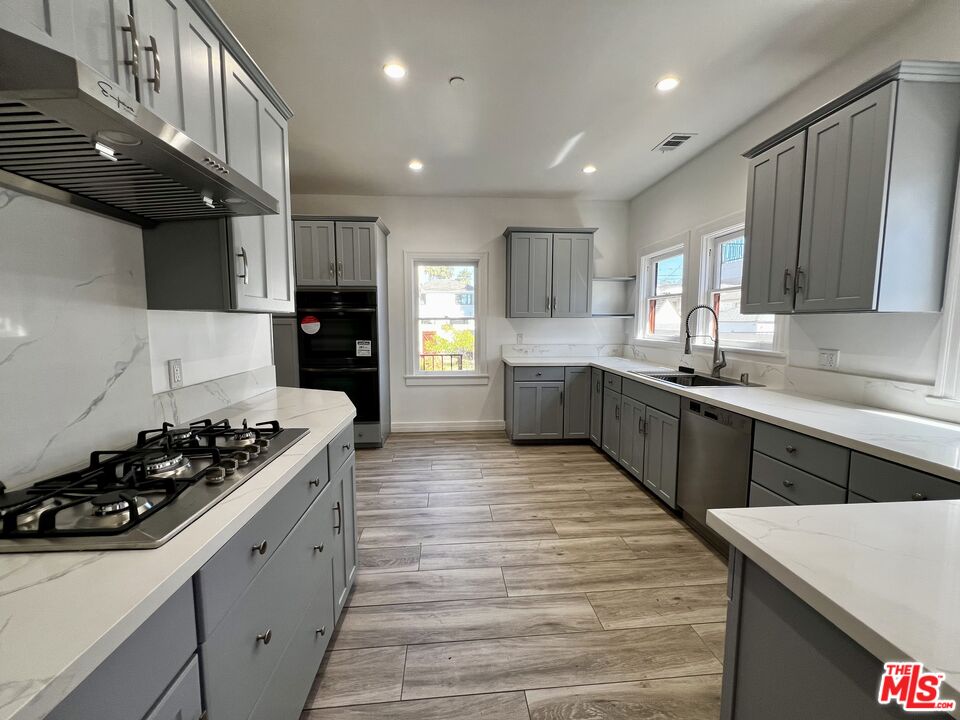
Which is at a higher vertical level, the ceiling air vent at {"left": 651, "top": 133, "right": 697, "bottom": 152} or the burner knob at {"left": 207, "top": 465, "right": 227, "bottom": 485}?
the ceiling air vent at {"left": 651, "top": 133, "right": 697, "bottom": 152}

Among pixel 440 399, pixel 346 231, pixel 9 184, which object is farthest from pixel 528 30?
pixel 440 399

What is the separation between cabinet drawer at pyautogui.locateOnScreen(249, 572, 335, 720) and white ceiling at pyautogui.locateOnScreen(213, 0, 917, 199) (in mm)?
2652

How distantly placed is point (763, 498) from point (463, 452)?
2.65 m

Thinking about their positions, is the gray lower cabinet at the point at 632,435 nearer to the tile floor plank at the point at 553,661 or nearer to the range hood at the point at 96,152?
the tile floor plank at the point at 553,661

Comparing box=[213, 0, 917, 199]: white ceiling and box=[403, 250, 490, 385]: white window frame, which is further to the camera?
box=[403, 250, 490, 385]: white window frame

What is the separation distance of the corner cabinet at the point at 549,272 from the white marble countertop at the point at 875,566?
364 cm

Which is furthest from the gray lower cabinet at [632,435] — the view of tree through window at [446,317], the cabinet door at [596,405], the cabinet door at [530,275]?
the view of tree through window at [446,317]

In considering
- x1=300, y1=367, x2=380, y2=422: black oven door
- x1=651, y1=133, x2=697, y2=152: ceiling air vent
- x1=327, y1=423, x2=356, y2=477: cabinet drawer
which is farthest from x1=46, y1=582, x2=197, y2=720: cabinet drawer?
x1=651, y1=133, x2=697, y2=152: ceiling air vent

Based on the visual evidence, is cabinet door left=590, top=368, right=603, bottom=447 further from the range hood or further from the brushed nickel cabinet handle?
the brushed nickel cabinet handle

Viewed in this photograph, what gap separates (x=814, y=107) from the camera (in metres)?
2.42

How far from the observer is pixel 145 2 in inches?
44.8

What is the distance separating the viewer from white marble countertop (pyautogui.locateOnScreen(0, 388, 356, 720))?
47 centimetres

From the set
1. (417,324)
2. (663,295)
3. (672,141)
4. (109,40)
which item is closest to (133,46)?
(109,40)

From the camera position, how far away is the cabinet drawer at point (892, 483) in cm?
123
